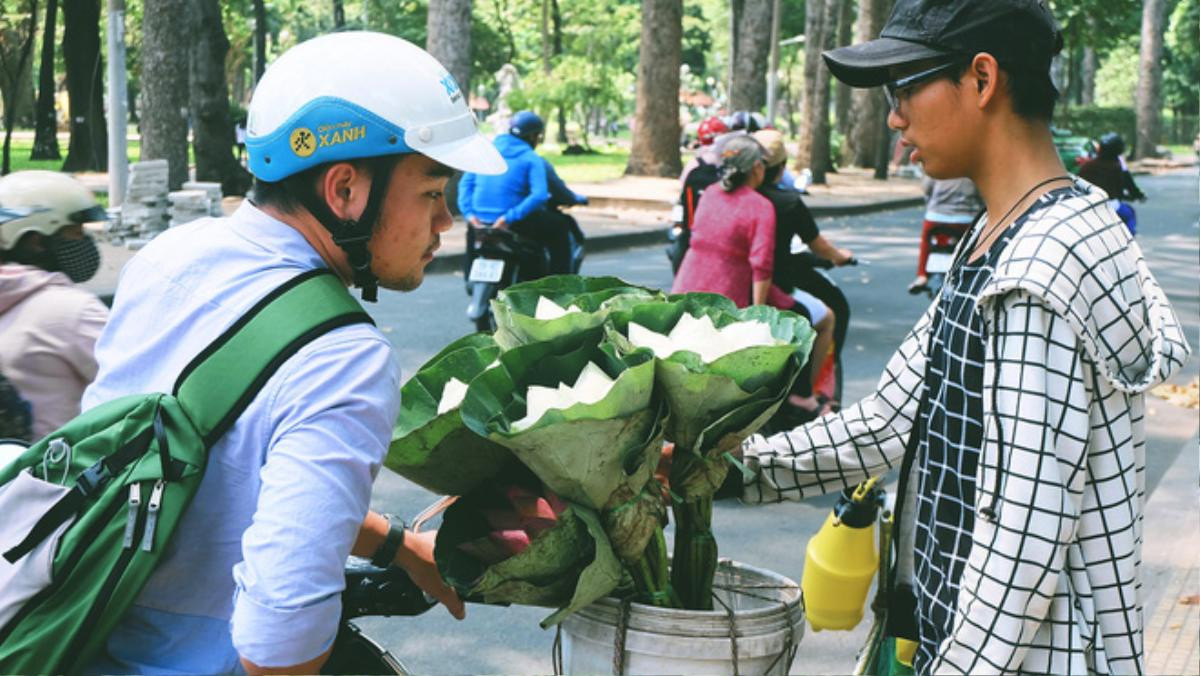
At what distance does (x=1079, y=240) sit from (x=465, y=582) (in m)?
1.04

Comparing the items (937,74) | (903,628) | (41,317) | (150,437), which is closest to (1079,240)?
(937,74)

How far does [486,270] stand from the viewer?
383 inches

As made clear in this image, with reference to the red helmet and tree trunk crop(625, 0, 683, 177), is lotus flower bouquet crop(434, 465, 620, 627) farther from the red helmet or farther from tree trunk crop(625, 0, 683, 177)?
tree trunk crop(625, 0, 683, 177)

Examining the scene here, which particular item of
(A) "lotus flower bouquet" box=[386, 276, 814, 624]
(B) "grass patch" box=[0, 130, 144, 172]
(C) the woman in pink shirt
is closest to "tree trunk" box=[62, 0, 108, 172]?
(B) "grass patch" box=[0, 130, 144, 172]

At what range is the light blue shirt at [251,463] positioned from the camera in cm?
177

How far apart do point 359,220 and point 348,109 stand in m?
0.16

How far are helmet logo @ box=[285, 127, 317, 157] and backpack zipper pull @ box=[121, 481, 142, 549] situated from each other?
0.53 m

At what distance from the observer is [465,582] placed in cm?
226

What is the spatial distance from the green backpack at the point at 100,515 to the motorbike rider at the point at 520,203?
7931mm

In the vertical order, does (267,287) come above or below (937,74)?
below

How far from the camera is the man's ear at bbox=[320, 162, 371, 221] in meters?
2.07

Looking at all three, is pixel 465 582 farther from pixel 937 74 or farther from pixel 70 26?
pixel 70 26

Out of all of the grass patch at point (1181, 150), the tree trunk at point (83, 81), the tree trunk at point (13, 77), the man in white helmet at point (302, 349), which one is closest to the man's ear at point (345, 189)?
the man in white helmet at point (302, 349)

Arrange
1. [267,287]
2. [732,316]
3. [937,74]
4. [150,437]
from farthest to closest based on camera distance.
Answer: [732,316] < [937,74] < [267,287] < [150,437]
